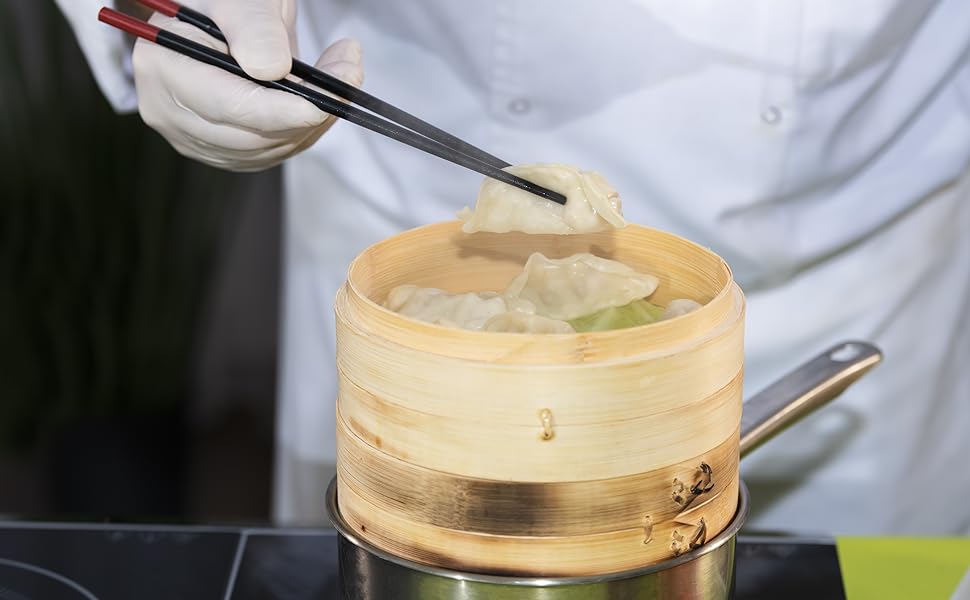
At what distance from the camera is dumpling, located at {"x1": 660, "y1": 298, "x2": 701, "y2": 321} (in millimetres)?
957

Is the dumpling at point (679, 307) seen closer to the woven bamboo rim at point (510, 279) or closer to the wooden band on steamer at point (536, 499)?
the woven bamboo rim at point (510, 279)

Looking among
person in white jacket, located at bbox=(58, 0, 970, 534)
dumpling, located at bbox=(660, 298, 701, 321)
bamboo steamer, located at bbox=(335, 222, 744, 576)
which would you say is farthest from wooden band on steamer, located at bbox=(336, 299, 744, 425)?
person in white jacket, located at bbox=(58, 0, 970, 534)

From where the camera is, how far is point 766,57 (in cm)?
162

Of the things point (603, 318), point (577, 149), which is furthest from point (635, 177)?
point (603, 318)

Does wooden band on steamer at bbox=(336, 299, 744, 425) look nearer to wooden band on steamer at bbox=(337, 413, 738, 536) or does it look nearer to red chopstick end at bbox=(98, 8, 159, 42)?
wooden band on steamer at bbox=(337, 413, 738, 536)

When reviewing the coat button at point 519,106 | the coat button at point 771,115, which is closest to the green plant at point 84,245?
the coat button at point 519,106

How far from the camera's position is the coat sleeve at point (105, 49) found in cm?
151

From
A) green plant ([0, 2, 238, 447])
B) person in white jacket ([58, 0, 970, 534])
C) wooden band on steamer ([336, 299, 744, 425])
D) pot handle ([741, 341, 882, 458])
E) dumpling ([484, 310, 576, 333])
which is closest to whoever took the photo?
wooden band on steamer ([336, 299, 744, 425])

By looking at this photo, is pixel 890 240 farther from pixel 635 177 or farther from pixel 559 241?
pixel 559 241

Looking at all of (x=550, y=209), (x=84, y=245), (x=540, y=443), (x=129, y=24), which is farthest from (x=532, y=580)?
(x=84, y=245)

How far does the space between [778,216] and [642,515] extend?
Result: 0.99 metres

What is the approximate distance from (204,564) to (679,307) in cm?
61

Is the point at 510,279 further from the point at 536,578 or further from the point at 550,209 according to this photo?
the point at 536,578

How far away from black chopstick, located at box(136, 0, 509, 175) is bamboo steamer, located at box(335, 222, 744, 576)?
19cm
